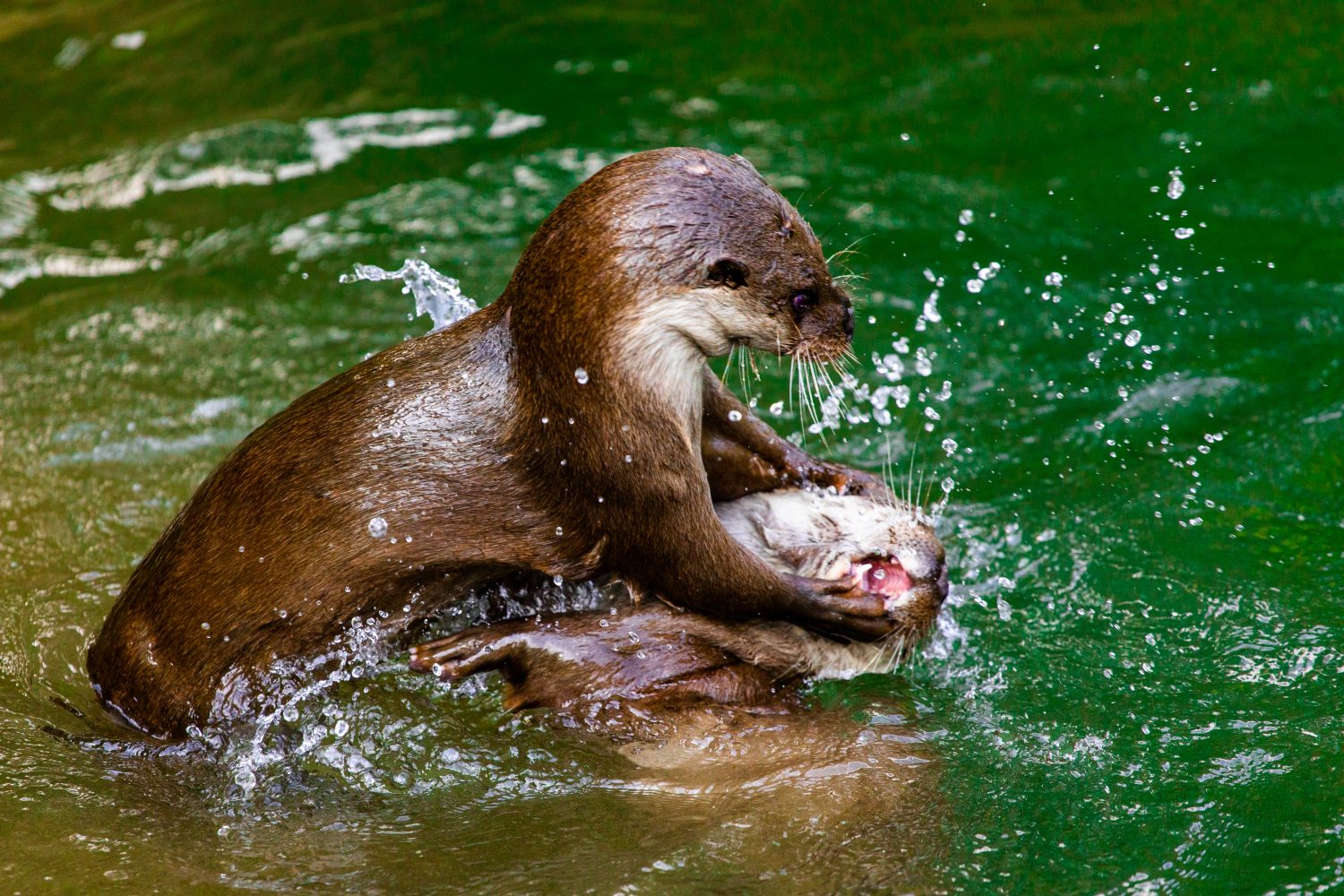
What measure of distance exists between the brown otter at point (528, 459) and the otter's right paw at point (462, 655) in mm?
111

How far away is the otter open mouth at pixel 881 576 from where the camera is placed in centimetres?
350

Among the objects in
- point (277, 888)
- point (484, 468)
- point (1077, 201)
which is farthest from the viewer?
point (1077, 201)

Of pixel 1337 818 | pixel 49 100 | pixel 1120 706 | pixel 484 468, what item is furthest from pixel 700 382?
pixel 49 100

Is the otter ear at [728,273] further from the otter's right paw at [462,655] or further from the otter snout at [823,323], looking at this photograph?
the otter's right paw at [462,655]

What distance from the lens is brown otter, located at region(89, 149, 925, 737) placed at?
3016 millimetres

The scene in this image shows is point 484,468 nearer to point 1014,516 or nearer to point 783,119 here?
point 1014,516

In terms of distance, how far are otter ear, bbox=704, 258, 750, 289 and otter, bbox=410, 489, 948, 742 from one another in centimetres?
77

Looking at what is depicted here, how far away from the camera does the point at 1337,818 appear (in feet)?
9.71

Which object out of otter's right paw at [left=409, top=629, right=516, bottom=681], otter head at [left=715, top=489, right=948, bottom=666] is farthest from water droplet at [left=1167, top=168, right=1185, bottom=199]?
otter's right paw at [left=409, top=629, right=516, bottom=681]

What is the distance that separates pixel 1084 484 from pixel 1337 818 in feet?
5.14

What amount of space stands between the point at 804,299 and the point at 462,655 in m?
1.08

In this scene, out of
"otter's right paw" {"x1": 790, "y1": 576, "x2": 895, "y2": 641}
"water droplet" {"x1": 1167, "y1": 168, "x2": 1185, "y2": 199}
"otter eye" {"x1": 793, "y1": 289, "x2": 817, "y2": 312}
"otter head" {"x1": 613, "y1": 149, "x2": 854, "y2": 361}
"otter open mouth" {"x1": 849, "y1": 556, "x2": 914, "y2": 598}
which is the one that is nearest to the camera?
"otter head" {"x1": 613, "y1": 149, "x2": 854, "y2": 361}

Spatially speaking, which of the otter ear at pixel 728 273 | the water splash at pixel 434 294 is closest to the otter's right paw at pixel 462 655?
the otter ear at pixel 728 273

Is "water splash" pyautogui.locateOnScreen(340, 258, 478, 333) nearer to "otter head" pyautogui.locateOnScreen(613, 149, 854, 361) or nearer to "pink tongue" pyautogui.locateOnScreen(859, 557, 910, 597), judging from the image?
"otter head" pyautogui.locateOnScreen(613, 149, 854, 361)
